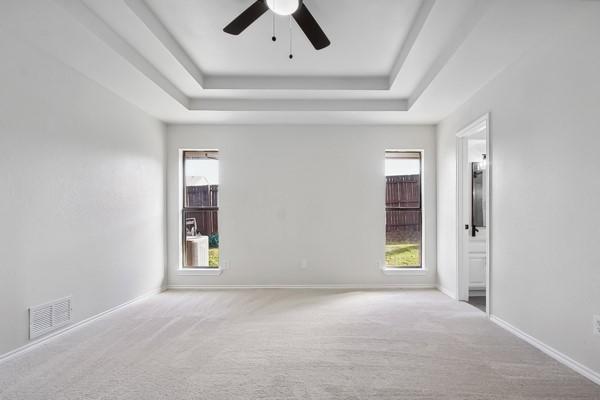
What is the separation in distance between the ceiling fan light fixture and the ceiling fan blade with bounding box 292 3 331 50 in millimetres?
33

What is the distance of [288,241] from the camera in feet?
15.6

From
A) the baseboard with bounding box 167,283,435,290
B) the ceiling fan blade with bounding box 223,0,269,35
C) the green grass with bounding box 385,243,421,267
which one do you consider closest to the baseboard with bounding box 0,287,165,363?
the baseboard with bounding box 167,283,435,290

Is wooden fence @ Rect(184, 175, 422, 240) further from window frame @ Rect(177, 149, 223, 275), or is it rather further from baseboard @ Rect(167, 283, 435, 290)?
baseboard @ Rect(167, 283, 435, 290)

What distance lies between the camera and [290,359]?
8.03 feet

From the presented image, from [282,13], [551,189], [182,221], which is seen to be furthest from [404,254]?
[282,13]

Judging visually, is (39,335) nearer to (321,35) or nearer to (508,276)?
(321,35)

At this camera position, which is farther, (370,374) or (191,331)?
(191,331)

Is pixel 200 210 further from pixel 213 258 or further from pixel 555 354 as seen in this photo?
pixel 555 354

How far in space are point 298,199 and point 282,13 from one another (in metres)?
2.90

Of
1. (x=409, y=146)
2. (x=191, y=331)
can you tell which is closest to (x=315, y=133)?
(x=409, y=146)

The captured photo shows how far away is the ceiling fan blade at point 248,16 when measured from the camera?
2.12 metres

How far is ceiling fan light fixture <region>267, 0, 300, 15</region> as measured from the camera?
2109 millimetres

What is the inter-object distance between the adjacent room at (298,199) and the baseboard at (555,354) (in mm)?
19

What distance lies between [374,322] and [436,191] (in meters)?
2.49
